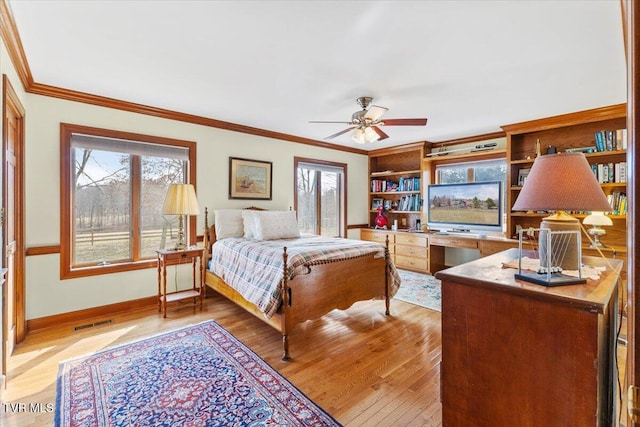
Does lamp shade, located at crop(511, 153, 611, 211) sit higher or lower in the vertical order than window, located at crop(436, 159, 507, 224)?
lower

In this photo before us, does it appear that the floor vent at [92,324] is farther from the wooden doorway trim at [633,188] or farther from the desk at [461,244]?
the desk at [461,244]

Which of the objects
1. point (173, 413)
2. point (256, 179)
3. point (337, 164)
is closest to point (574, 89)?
point (337, 164)

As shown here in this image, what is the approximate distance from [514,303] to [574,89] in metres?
2.94

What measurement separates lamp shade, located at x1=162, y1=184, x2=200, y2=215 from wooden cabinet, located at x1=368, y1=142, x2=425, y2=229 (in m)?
3.71

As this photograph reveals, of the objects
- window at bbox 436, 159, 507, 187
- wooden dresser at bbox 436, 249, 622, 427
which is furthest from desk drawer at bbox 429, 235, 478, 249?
wooden dresser at bbox 436, 249, 622, 427

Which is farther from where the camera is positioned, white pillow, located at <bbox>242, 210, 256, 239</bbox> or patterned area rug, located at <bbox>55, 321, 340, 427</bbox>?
white pillow, located at <bbox>242, 210, 256, 239</bbox>

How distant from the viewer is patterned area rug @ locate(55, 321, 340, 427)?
1.68 metres

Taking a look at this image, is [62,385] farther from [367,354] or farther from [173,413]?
[367,354]

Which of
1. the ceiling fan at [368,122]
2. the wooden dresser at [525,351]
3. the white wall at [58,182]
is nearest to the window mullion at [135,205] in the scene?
the white wall at [58,182]

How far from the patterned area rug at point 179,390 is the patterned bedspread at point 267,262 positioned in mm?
480

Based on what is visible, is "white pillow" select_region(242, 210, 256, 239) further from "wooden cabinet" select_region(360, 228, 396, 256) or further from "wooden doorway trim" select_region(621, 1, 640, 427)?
"wooden doorway trim" select_region(621, 1, 640, 427)

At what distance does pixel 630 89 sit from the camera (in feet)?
1.67

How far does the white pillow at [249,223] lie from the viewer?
3.81m

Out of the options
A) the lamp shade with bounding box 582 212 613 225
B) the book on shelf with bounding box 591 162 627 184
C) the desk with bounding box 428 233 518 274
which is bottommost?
the desk with bounding box 428 233 518 274
